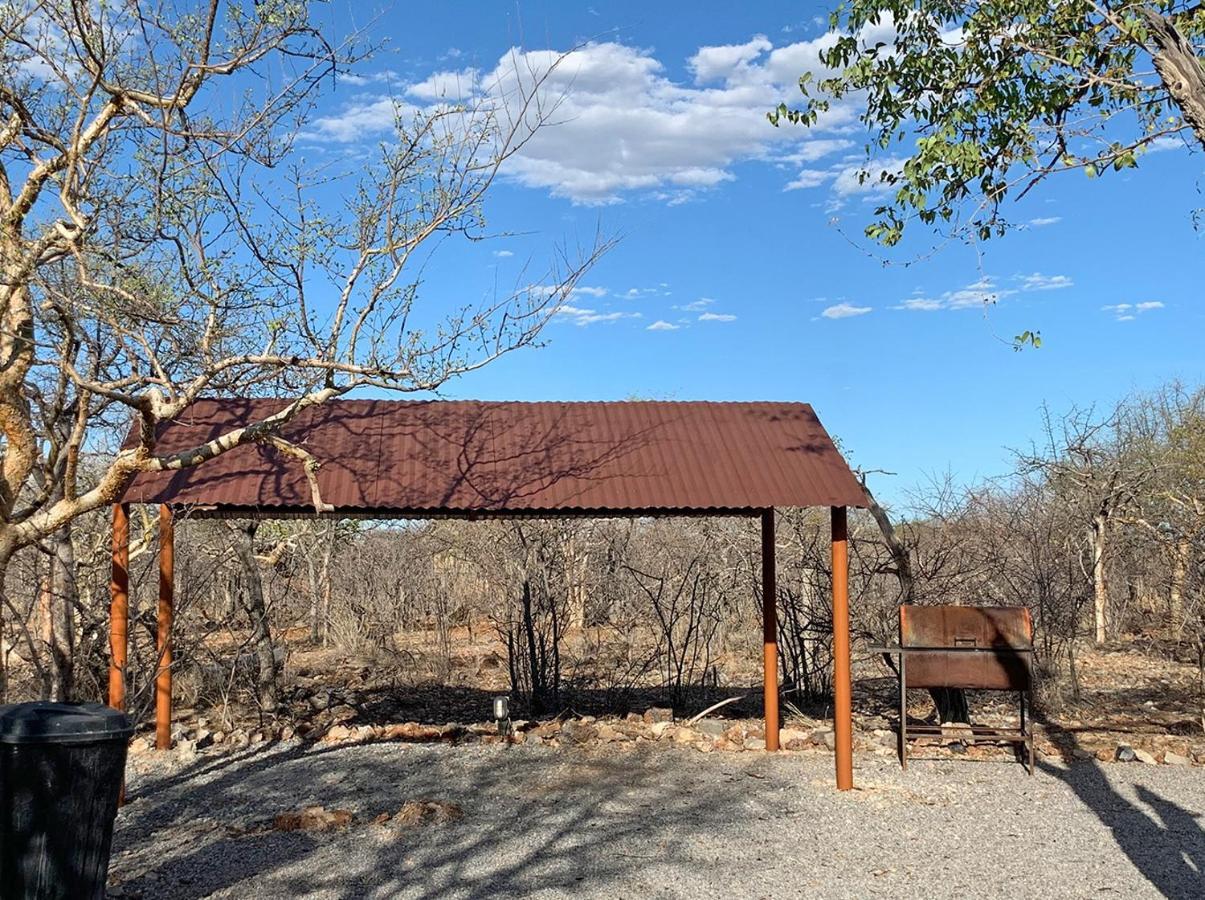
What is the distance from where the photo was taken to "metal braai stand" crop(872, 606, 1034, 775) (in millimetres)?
9836

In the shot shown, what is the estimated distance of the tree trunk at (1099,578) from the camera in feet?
50.8

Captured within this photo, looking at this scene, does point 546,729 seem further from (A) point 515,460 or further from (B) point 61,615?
(B) point 61,615

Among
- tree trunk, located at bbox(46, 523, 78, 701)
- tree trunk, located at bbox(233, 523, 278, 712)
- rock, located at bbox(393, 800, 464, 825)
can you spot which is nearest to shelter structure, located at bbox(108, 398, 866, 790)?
tree trunk, located at bbox(46, 523, 78, 701)

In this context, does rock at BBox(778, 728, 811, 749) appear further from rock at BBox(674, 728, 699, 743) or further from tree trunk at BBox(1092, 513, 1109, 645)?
tree trunk at BBox(1092, 513, 1109, 645)

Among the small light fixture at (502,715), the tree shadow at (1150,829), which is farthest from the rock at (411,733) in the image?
the tree shadow at (1150,829)

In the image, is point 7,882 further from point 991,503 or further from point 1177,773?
point 991,503

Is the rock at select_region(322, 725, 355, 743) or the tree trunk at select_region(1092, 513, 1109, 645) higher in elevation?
the tree trunk at select_region(1092, 513, 1109, 645)

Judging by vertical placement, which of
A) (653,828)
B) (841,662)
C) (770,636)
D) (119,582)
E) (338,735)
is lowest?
(653,828)

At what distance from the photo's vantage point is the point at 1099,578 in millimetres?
16297

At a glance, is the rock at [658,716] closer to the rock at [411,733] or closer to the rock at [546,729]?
the rock at [546,729]

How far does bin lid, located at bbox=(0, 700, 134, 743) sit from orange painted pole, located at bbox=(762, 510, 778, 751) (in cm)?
671

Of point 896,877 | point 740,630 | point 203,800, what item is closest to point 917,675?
point 896,877

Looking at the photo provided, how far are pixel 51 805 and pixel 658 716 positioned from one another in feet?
26.7

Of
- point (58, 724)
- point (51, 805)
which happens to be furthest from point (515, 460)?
point (51, 805)
